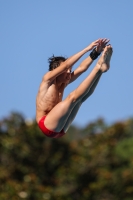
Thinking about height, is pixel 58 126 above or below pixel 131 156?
below

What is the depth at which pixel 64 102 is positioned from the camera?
11273mm

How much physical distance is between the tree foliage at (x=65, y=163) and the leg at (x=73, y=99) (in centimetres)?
1385

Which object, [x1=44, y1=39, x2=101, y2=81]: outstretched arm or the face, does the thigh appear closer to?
[x1=44, y1=39, x2=101, y2=81]: outstretched arm

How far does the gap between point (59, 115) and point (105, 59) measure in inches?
40.8

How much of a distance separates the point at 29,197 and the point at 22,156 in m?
2.80

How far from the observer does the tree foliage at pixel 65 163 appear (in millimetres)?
25922

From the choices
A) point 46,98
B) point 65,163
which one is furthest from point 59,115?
point 65,163

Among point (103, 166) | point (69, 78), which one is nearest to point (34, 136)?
point (103, 166)

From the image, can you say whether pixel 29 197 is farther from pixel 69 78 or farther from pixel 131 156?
pixel 69 78

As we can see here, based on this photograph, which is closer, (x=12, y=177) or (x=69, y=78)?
(x=69, y=78)

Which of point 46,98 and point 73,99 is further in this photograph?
point 46,98

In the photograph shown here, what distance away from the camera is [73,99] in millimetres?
11211

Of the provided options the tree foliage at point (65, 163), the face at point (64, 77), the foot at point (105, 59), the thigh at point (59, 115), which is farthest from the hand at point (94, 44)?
the tree foliage at point (65, 163)

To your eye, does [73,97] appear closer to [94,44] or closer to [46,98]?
[46,98]
